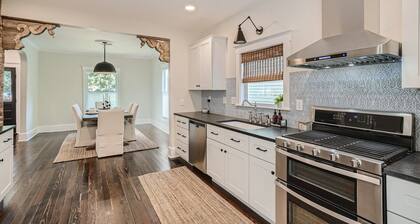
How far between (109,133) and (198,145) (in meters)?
2.21

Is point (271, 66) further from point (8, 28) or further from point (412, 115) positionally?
point (8, 28)

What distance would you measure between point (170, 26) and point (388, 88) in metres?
3.65

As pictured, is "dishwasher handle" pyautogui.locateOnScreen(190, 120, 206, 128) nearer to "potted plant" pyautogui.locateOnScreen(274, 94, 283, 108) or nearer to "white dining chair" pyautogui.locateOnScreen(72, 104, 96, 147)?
"potted plant" pyautogui.locateOnScreen(274, 94, 283, 108)

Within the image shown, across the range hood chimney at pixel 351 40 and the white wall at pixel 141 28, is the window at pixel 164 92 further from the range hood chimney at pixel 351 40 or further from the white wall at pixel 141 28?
the range hood chimney at pixel 351 40

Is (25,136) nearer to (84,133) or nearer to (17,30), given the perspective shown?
(84,133)

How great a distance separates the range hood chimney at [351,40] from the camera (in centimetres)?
151

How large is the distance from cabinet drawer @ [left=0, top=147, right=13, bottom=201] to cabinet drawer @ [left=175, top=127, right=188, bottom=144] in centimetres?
234

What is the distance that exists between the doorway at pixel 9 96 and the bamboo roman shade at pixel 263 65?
6.45 m

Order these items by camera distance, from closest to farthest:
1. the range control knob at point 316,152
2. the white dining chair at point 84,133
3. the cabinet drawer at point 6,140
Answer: the range control knob at point 316,152 < the cabinet drawer at point 6,140 < the white dining chair at point 84,133

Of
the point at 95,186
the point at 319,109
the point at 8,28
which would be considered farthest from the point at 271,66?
the point at 8,28

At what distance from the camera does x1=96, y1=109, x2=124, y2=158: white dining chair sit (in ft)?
14.8

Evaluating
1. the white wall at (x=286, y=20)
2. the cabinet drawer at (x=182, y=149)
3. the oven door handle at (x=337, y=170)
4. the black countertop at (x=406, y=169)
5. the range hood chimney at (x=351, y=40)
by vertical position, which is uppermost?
the white wall at (x=286, y=20)

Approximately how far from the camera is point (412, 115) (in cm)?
162

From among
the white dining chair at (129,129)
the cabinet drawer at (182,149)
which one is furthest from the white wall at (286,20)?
the white dining chair at (129,129)
